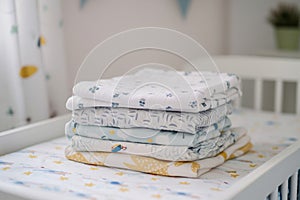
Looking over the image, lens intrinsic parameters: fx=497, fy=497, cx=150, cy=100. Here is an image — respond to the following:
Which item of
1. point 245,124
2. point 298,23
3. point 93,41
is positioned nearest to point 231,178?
point 245,124

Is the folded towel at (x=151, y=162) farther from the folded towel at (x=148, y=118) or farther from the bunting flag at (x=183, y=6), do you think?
the bunting flag at (x=183, y=6)

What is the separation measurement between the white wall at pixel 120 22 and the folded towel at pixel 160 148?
0.68 meters

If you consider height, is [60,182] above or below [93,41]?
below

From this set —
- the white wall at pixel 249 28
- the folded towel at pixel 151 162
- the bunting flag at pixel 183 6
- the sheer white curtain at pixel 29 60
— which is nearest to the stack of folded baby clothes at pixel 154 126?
the folded towel at pixel 151 162

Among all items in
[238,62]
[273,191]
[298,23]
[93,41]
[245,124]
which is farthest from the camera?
[298,23]

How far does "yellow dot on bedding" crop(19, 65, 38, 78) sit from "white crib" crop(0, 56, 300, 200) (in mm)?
206

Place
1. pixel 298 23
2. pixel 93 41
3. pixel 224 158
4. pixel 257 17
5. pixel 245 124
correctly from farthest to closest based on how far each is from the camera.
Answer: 1. pixel 257 17
2. pixel 298 23
3. pixel 93 41
4. pixel 245 124
5. pixel 224 158

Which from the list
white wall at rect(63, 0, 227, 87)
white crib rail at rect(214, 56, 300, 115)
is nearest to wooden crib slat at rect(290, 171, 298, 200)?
white crib rail at rect(214, 56, 300, 115)

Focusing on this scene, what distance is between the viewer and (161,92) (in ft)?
4.25

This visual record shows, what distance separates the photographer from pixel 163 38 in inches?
88.4

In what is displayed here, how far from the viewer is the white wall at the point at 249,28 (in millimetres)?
2762

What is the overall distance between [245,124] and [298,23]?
0.96m

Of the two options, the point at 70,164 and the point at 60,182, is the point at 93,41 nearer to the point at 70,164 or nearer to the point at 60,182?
the point at 70,164

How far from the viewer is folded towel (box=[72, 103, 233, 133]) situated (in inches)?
48.8
